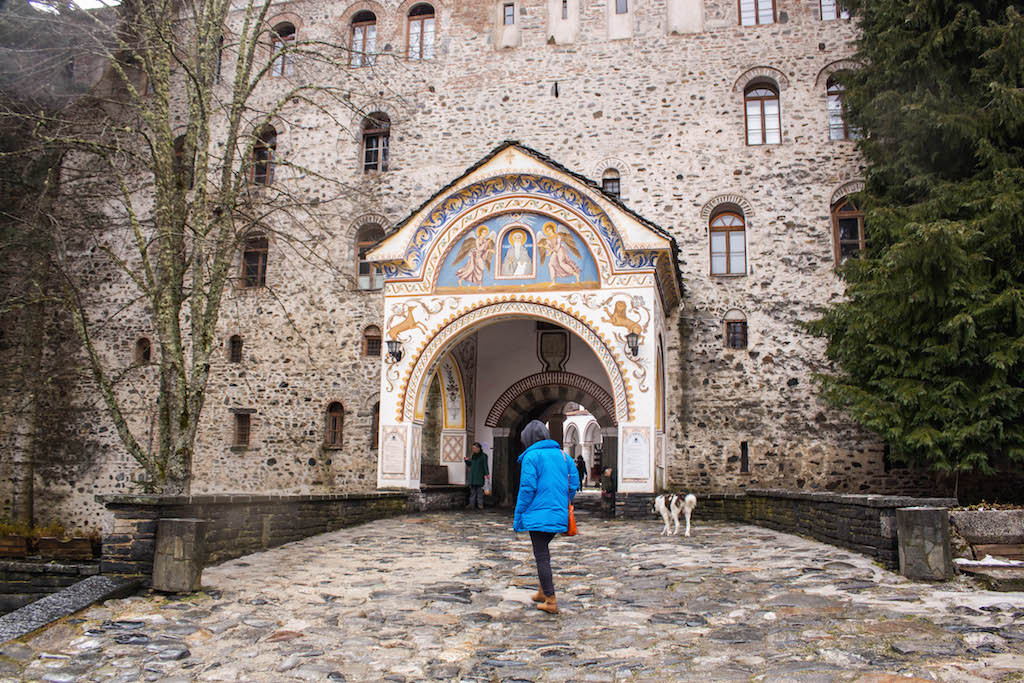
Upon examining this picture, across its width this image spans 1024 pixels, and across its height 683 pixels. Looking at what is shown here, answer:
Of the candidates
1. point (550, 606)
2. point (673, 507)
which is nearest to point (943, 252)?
point (673, 507)

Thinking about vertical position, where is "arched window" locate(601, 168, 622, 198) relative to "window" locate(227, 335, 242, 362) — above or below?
above

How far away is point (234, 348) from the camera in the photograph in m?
16.8

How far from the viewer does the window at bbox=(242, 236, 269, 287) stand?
17156 millimetres

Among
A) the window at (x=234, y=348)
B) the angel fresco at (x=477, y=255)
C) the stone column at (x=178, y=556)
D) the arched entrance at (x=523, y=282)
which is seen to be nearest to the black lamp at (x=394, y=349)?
the arched entrance at (x=523, y=282)

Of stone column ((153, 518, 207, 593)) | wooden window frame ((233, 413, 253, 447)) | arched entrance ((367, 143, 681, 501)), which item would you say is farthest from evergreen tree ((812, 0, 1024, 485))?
wooden window frame ((233, 413, 253, 447))

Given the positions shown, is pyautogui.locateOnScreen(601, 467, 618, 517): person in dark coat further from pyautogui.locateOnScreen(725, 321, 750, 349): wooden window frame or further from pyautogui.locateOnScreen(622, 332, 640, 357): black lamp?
pyautogui.locateOnScreen(725, 321, 750, 349): wooden window frame

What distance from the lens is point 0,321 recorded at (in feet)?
57.5

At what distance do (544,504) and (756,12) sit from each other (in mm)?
13371

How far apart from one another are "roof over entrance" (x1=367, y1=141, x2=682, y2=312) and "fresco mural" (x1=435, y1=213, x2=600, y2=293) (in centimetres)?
2

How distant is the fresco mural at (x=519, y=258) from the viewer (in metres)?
12.2

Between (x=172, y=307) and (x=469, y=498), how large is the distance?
6691mm

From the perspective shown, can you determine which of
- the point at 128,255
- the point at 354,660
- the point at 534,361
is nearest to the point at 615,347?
the point at 534,361

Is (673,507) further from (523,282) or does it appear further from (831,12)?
(831,12)

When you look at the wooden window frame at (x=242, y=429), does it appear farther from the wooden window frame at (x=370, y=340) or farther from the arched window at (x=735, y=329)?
the arched window at (x=735, y=329)
